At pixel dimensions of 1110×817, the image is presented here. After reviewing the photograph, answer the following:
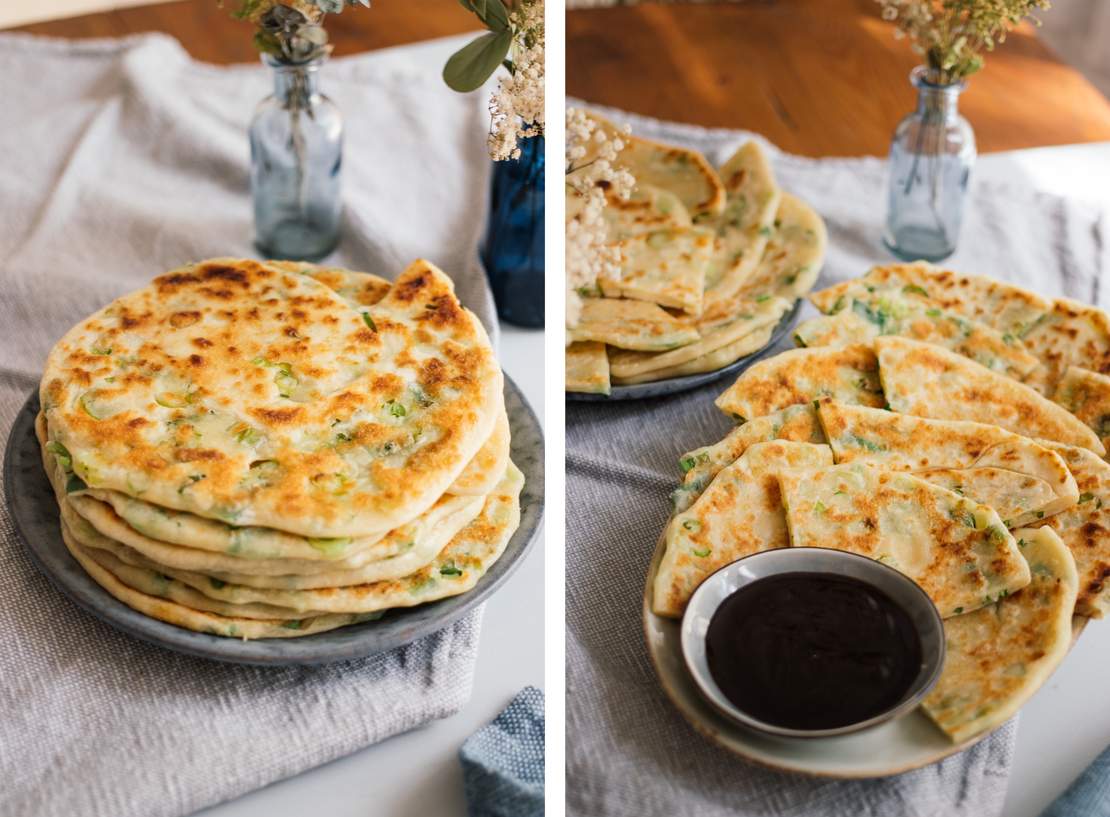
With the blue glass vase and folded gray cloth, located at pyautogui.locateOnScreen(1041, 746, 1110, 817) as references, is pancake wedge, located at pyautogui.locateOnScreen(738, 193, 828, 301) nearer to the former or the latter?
the blue glass vase

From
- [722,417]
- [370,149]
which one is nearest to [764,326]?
[722,417]

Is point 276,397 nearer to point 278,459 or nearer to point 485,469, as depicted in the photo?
point 278,459

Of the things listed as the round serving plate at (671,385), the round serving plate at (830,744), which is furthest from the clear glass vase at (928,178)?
the round serving plate at (830,744)

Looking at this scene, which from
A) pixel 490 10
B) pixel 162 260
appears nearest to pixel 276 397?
pixel 490 10

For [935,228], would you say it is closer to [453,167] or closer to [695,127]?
[695,127]

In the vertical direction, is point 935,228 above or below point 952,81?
below

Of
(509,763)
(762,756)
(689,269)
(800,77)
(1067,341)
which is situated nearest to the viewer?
(762,756)
